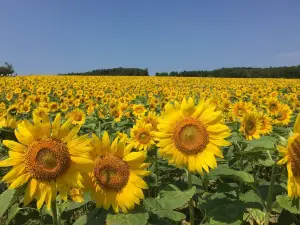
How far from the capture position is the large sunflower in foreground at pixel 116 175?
2.31m

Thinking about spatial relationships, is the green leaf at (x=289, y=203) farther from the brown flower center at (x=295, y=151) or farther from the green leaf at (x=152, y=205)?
the green leaf at (x=152, y=205)

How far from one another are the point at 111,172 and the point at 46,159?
18.3 inches

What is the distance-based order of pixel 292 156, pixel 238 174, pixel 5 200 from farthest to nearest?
pixel 238 174
pixel 5 200
pixel 292 156

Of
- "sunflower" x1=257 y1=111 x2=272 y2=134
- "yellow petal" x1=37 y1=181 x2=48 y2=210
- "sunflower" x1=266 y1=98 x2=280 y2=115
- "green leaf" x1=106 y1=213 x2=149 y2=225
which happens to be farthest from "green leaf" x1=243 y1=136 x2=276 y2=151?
"sunflower" x1=266 y1=98 x2=280 y2=115

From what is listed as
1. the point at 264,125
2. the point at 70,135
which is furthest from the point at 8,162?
the point at 264,125

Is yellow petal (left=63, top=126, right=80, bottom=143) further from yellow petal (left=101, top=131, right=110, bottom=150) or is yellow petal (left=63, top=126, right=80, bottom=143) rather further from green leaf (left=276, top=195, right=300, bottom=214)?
green leaf (left=276, top=195, right=300, bottom=214)

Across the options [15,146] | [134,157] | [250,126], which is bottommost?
[250,126]

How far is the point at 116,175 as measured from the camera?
7.76 feet

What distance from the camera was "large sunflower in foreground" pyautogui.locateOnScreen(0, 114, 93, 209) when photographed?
2053 mm

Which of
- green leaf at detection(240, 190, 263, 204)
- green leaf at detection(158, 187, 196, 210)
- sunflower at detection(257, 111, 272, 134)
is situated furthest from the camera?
sunflower at detection(257, 111, 272, 134)

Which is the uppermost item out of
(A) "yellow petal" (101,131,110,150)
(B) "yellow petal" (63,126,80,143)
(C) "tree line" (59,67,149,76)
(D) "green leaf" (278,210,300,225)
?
(B) "yellow petal" (63,126,80,143)

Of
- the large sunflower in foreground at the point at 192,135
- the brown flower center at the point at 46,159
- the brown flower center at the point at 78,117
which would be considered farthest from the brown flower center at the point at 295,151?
the brown flower center at the point at 78,117

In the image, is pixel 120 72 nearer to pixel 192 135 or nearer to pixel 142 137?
pixel 142 137

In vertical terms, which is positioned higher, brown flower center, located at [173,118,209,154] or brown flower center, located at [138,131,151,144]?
brown flower center, located at [173,118,209,154]
